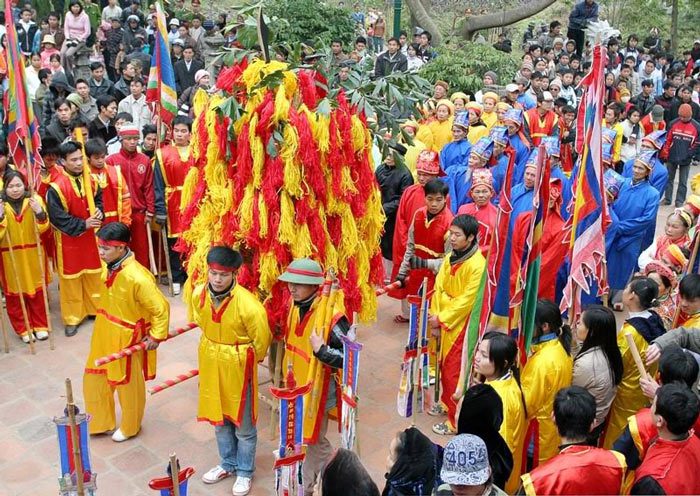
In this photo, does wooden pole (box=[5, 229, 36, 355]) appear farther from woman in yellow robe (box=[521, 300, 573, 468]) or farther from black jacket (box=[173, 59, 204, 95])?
black jacket (box=[173, 59, 204, 95])

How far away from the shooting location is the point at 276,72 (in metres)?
5.29

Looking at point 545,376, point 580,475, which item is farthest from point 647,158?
point 580,475

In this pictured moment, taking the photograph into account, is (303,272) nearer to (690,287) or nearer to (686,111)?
(690,287)

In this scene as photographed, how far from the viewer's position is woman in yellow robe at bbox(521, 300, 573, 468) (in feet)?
15.5

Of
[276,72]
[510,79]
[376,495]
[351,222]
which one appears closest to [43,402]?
[351,222]

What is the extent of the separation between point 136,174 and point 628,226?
17.7 feet

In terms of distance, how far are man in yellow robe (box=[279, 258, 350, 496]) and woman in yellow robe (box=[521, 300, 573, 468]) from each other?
3.99 feet

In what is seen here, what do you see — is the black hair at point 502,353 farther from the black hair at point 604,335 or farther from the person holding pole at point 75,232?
the person holding pole at point 75,232

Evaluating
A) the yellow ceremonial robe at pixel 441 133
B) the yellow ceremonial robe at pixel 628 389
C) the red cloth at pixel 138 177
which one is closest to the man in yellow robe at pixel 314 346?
the yellow ceremonial robe at pixel 628 389

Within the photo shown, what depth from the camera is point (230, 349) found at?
5266mm

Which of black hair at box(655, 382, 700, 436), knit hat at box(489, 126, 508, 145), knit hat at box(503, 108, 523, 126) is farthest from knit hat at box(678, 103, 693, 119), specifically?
black hair at box(655, 382, 700, 436)

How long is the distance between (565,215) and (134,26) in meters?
11.0

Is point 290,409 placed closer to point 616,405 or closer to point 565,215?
point 616,405

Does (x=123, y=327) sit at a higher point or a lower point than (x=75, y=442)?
lower
